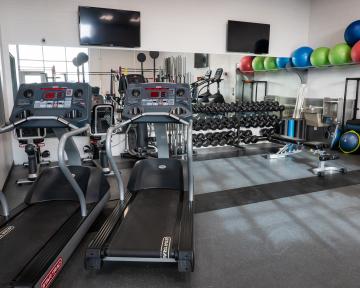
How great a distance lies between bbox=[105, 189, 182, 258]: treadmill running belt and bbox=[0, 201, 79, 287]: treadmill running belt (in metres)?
0.54

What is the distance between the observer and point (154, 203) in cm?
285

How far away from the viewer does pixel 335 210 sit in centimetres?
328

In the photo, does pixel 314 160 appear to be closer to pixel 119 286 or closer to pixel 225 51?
pixel 225 51

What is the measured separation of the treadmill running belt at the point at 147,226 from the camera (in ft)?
6.82

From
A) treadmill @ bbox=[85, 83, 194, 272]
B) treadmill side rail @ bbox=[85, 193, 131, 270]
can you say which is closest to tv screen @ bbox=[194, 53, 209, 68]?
treadmill @ bbox=[85, 83, 194, 272]

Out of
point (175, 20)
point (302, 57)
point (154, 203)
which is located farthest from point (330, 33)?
point (154, 203)

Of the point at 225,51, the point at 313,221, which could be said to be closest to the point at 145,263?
the point at 313,221

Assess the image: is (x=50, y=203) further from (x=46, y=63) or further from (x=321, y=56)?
(x=321, y=56)

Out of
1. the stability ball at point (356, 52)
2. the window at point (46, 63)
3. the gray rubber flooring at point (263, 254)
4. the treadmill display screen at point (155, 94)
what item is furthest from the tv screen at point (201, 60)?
the gray rubber flooring at point (263, 254)

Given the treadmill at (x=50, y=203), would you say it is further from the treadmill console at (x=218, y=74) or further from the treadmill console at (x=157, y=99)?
the treadmill console at (x=218, y=74)

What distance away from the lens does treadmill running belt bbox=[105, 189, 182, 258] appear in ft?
6.82

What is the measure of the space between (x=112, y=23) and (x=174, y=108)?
118 inches

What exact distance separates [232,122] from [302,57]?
7.56 feet

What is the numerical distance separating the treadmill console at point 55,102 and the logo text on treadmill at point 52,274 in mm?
1302
